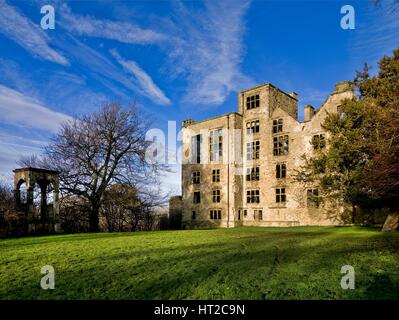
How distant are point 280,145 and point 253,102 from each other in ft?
20.1

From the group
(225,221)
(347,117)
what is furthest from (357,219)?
(225,221)

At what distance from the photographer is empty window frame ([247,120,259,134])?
32.9m

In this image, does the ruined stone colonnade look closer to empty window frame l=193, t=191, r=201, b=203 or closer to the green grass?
the green grass

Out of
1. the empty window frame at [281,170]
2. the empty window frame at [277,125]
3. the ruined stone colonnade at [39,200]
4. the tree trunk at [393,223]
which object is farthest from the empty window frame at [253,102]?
the ruined stone colonnade at [39,200]

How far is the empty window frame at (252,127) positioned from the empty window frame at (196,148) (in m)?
6.53

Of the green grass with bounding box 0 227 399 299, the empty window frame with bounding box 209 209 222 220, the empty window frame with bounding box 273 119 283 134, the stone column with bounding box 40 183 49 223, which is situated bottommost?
the empty window frame with bounding box 209 209 222 220

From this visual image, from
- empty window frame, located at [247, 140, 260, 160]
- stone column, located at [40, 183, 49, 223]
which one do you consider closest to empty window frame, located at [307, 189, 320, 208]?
empty window frame, located at [247, 140, 260, 160]

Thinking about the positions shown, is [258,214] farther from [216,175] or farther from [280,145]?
[280,145]

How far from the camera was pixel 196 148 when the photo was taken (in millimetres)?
37469

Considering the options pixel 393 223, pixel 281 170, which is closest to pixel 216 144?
pixel 281 170

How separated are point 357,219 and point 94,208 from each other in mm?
22978

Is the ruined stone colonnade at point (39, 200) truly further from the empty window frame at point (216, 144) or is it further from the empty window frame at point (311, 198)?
the empty window frame at point (311, 198)

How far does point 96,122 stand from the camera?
87.2ft
